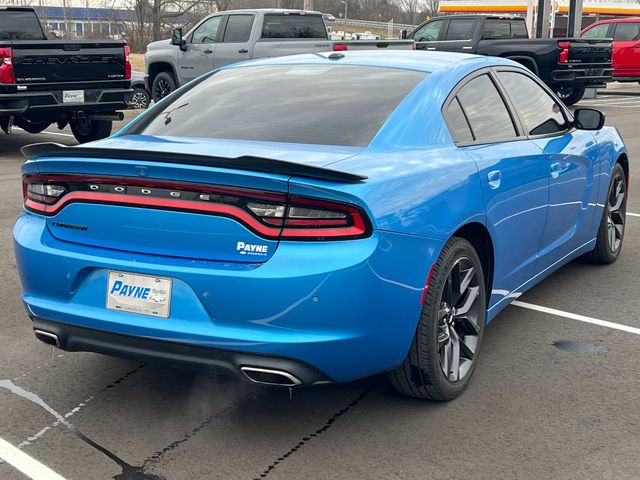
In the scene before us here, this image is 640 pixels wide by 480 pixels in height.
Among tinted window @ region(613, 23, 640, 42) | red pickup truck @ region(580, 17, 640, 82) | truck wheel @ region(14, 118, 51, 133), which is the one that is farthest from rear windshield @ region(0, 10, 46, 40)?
tinted window @ region(613, 23, 640, 42)

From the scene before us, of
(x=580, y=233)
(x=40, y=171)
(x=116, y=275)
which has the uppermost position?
(x=40, y=171)

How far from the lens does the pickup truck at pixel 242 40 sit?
675 inches

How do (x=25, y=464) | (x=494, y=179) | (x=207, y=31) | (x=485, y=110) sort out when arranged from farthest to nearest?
(x=207, y=31) → (x=485, y=110) → (x=494, y=179) → (x=25, y=464)

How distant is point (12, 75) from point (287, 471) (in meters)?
9.66

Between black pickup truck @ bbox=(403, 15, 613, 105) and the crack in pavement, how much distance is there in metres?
16.6

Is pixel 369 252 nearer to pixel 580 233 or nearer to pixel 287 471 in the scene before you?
pixel 287 471

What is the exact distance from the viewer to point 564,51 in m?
19.5

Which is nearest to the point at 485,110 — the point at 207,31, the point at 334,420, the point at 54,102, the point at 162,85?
the point at 334,420

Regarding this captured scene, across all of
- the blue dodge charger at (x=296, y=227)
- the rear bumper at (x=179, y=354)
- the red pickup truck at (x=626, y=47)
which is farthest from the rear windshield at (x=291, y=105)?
the red pickup truck at (x=626, y=47)

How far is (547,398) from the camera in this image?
414 cm

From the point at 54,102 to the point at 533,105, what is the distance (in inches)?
334

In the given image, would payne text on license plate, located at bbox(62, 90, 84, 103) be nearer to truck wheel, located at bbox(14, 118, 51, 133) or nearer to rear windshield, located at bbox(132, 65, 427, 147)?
truck wheel, located at bbox(14, 118, 51, 133)

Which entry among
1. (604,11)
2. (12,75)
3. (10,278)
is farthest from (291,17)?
(604,11)

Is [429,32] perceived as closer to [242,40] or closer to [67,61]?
[242,40]
